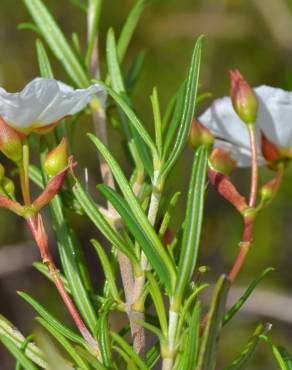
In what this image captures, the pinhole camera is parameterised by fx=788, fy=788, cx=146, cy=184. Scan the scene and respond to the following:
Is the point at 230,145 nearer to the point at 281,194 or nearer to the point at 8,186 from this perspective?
the point at 8,186

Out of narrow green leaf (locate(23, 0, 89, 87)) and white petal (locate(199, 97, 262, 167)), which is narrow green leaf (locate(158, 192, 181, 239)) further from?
narrow green leaf (locate(23, 0, 89, 87))

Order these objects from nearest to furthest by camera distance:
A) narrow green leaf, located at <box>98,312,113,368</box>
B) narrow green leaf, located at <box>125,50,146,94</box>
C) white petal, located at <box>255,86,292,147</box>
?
narrow green leaf, located at <box>98,312,113,368</box> → white petal, located at <box>255,86,292,147</box> → narrow green leaf, located at <box>125,50,146,94</box>

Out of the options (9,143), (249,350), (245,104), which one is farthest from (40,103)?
(249,350)

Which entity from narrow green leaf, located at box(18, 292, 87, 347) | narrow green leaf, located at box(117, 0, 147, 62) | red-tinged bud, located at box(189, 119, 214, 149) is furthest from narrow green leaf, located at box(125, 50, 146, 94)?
narrow green leaf, located at box(18, 292, 87, 347)

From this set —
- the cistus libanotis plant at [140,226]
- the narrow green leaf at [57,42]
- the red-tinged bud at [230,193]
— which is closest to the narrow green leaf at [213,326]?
the cistus libanotis plant at [140,226]

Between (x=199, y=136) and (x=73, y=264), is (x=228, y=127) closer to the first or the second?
(x=199, y=136)

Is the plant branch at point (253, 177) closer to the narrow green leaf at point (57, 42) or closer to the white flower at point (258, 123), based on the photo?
the white flower at point (258, 123)
